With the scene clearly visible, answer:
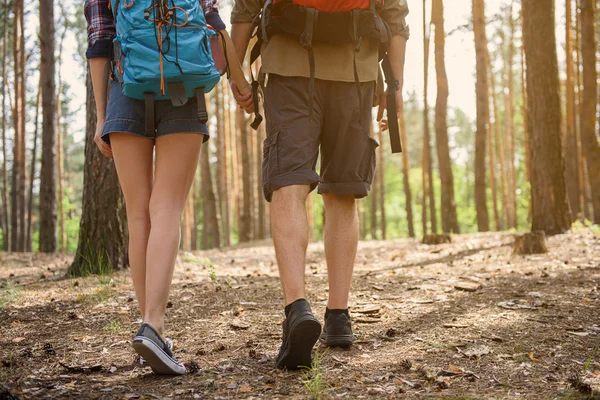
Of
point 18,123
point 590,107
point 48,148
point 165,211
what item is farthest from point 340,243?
point 18,123

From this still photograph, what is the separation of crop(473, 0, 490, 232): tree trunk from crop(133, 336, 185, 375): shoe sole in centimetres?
1142

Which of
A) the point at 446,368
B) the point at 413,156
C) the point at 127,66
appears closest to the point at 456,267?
the point at 446,368

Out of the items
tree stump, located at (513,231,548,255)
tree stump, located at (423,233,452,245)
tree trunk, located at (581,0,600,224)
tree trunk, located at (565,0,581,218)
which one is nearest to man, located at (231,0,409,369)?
tree stump, located at (513,231,548,255)

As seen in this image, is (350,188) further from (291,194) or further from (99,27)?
(99,27)

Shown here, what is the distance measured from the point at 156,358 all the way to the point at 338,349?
1.00 m

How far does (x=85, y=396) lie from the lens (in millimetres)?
2215

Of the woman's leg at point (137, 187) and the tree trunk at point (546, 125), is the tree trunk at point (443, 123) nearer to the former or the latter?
the tree trunk at point (546, 125)

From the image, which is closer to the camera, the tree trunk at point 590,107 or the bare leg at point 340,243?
the bare leg at point 340,243

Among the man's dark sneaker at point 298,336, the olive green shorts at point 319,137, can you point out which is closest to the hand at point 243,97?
the olive green shorts at point 319,137

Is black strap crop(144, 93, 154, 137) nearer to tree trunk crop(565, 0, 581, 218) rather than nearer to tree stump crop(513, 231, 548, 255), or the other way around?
tree stump crop(513, 231, 548, 255)

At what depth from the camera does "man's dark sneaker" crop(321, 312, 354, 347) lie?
9.71 ft

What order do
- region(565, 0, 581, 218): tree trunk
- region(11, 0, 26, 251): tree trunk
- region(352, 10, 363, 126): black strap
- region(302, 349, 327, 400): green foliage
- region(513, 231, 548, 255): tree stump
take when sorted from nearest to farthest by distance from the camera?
region(302, 349, 327, 400): green foliage
region(352, 10, 363, 126): black strap
region(513, 231, 548, 255): tree stump
region(565, 0, 581, 218): tree trunk
region(11, 0, 26, 251): tree trunk

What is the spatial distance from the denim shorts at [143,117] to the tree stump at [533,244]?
18.0 ft

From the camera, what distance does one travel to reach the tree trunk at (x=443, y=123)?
12.1m
